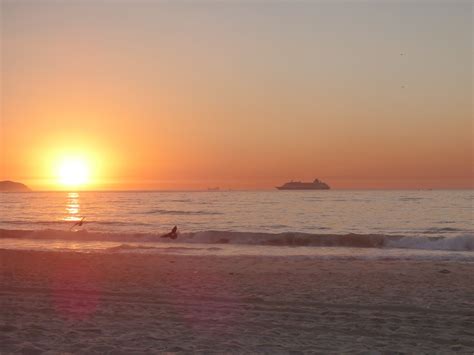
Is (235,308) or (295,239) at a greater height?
(235,308)

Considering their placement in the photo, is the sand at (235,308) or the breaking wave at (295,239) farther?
the breaking wave at (295,239)

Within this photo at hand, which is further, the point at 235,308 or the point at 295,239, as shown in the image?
the point at 295,239

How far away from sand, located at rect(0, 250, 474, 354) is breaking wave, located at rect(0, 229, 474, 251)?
1029cm

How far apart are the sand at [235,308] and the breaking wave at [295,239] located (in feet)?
33.8

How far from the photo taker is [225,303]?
9.80 meters

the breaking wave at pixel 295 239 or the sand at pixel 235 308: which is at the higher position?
the sand at pixel 235 308

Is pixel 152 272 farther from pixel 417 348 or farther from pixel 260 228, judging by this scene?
pixel 260 228

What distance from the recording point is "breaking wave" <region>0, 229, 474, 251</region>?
2573 centimetres

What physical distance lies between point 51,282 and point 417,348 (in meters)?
8.93

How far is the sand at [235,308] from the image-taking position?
6930 millimetres

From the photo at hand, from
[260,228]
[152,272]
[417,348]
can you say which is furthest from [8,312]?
[260,228]

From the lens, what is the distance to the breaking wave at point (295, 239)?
1013 inches

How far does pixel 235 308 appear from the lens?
9344 mm

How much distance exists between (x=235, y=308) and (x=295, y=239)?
1885 cm
